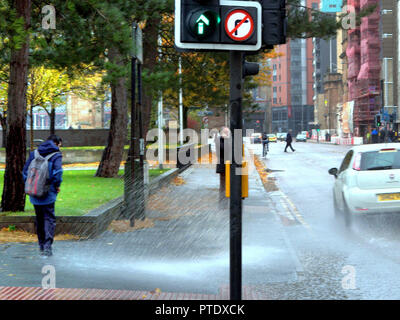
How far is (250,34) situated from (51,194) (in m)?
4.78

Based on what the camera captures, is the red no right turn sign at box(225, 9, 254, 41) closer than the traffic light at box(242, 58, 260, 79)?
Yes

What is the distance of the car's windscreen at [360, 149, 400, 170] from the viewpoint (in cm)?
1154

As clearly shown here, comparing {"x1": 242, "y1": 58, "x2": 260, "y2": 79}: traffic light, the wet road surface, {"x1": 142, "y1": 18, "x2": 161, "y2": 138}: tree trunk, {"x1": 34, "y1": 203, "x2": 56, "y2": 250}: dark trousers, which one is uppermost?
{"x1": 142, "y1": 18, "x2": 161, "y2": 138}: tree trunk

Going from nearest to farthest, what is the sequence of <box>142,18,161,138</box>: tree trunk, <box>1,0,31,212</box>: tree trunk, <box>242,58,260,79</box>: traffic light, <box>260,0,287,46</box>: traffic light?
<box>260,0,287,46</box>: traffic light
<box>242,58,260,79</box>: traffic light
<box>1,0,31,212</box>: tree trunk
<box>142,18,161,138</box>: tree trunk

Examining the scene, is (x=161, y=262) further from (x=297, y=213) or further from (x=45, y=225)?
(x=297, y=213)

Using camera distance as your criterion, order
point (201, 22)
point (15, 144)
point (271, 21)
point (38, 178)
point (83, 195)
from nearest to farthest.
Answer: point (201, 22) → point (271, 21) → point (38, 178) → point (15, 144) → point (83, 195)

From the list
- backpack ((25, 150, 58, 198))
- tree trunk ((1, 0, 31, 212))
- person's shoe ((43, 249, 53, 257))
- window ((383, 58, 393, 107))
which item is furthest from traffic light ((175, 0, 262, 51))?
window ((383, 58, 393, 107))

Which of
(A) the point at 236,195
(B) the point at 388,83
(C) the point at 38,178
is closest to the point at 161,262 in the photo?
(C) the point at 38,178

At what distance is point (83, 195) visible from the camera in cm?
1568

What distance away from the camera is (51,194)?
9.16 meters

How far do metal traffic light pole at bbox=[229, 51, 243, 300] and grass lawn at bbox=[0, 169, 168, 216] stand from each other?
6425 millimetres

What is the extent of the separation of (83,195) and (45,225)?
6499 mm

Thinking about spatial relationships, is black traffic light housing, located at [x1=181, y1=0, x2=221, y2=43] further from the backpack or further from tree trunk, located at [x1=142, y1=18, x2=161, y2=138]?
tree trunk, located at [x1=142, y1=18, x2=161, y2=138]
